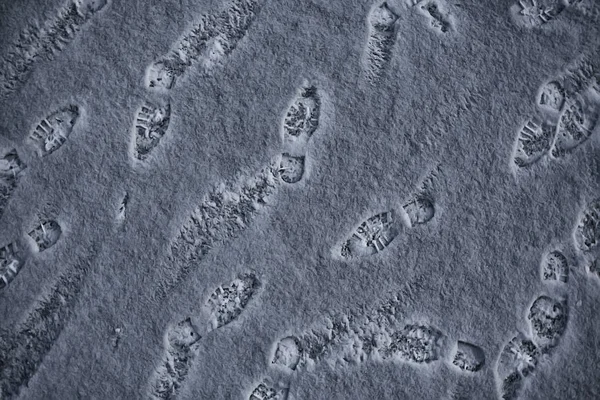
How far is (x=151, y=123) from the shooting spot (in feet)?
→ 1.82

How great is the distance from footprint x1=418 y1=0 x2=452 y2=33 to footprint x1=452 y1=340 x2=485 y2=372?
1.03 feet

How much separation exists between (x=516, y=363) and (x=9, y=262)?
19.9 inches

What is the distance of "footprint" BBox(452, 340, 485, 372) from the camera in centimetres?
54

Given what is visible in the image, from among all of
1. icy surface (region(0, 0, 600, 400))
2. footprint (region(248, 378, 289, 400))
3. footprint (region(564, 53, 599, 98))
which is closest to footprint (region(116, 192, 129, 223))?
icy surface (region(0, 0, 600, 400))

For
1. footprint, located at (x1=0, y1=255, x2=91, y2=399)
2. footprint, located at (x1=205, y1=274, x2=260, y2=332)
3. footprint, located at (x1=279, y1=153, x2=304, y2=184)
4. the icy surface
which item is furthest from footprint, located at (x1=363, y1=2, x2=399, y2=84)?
footprint, located at (x1=0, y1=255, x2=91, y2=399)

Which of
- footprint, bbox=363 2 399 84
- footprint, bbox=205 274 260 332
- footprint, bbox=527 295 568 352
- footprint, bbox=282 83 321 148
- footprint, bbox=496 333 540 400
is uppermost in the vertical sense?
footprint, bbox=363 2 399 84

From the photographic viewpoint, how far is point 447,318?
21.2 inches

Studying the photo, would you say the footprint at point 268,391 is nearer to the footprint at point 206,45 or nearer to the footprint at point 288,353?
the footprint at point 288,353

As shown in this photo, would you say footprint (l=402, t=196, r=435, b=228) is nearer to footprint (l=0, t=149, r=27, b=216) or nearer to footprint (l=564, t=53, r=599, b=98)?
footprint (l=564, t=53, r=599, b=98)

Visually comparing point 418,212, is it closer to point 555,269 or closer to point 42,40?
point 555,269

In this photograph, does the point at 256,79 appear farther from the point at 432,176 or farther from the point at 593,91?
the point at 593,91

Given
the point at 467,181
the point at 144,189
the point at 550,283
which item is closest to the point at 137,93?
the point at 144,189

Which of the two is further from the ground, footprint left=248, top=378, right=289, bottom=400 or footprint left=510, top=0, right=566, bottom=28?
footprint left=510, top=0, right=566, bottom=28

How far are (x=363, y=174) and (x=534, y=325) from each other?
0.22 meters
